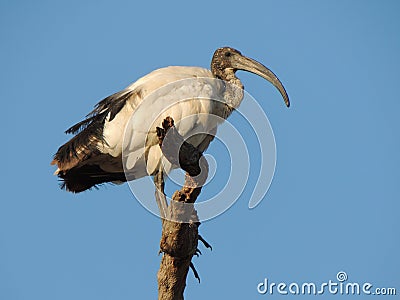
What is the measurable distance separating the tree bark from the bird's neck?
227 cm

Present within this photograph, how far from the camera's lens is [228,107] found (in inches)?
348

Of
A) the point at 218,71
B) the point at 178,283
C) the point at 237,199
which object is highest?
the point at 218,71

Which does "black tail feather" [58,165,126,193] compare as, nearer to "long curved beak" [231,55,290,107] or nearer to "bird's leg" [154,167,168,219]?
"bird's leg" [154,167,168,219]

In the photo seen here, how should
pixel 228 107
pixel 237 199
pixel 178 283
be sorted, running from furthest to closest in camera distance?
pixel 228 107 < pixel 237 199 < pixel 178 283

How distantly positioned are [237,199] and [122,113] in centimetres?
163

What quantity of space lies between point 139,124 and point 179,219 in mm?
1908

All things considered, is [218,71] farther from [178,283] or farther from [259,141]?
[178,283]

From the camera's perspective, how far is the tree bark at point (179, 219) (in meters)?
6.21

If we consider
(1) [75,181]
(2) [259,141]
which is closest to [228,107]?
(2) [259,141]

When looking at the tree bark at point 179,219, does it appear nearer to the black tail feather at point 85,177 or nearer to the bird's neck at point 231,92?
the black tail feather at point 85,177

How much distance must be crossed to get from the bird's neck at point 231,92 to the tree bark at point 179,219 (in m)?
2.27

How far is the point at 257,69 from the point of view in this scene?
9031 mm

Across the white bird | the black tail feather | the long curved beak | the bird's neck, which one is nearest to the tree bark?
the white bird

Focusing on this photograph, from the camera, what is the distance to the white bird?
8180mm
